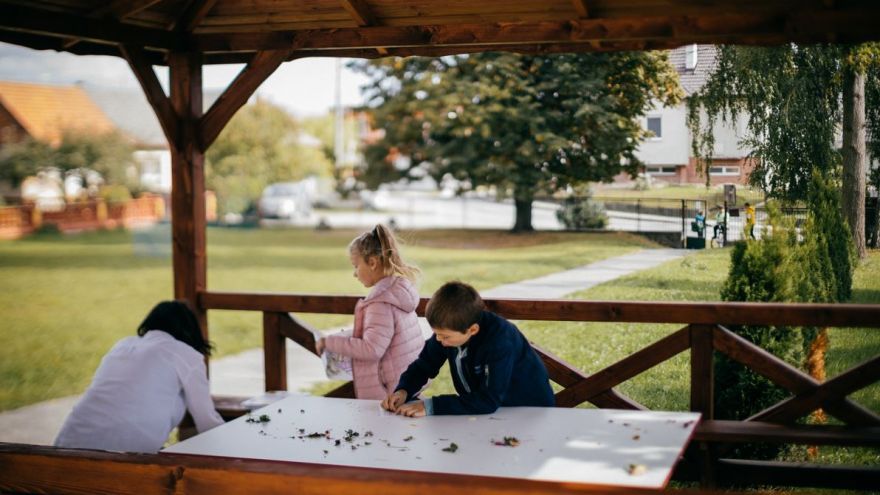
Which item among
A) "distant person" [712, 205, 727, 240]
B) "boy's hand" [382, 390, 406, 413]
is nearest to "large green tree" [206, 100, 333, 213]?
"distant person" [712, 205, 727, 240]

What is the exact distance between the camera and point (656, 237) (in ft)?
24.1

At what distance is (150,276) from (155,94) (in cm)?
1514

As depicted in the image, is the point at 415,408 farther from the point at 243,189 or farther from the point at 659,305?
the point at 243,189

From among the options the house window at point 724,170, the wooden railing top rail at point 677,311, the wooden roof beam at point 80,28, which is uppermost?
the wooden roof beam at point 80,28

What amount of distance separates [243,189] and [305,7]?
20810 millimetres

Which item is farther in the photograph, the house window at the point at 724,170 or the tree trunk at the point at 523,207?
the tree trunk at the point at 523,207

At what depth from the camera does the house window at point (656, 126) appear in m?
7.21

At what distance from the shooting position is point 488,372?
3.90m

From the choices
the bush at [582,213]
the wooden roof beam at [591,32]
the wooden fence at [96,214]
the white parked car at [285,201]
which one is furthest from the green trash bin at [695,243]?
the wooden fence at [96,214]

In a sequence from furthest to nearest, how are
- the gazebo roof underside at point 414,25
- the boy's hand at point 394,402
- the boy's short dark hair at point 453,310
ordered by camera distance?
the gazebo roof underside at point 414,25 → the boy's hand at point 394,402 → the boy's short dark hair at point 453,310

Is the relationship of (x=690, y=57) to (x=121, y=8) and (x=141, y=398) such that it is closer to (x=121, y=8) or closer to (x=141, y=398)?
(x=121, y=8)

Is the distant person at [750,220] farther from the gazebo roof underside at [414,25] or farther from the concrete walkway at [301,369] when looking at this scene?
the gazebo roof underside at [414,25]

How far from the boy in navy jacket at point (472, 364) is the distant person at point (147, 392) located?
2.99 ft

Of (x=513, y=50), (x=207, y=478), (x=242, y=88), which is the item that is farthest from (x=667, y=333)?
(x=207, y=478)
